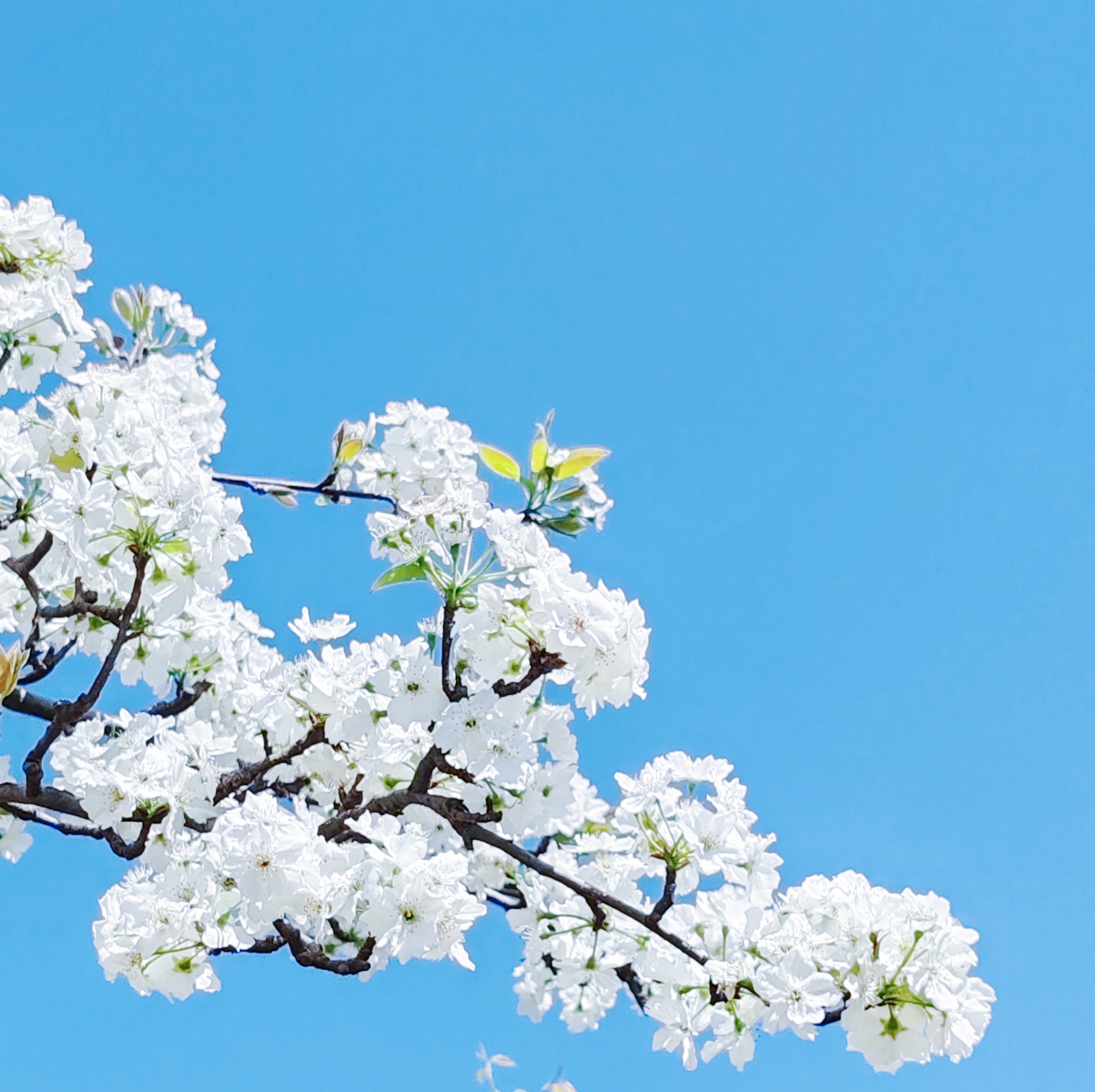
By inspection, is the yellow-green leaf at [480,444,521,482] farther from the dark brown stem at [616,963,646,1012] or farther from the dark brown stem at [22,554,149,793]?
the dark brown stem at [616,963,646,1012]

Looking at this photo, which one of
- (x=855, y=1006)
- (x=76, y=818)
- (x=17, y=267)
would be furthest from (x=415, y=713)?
(x=17, y=267)

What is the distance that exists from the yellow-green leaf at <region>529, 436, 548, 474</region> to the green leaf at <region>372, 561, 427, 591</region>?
21.9 inches

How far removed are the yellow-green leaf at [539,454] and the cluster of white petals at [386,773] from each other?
2cm

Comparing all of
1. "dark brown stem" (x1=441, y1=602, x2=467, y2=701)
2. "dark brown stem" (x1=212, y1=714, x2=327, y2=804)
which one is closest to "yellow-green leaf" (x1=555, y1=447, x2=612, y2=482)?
"dark brown stem" (x1=441, y1=602, x2=467, y2=701)

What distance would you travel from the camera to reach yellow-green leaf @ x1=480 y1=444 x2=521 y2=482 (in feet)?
9.00

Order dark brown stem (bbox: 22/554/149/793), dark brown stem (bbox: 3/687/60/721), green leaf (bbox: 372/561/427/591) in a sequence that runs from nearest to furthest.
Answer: green leaf (bbox: 372/561/427/591), dark brown stem (bbox: 22/554/149/793), dark brown stem (bbox: 3/687/60/721)

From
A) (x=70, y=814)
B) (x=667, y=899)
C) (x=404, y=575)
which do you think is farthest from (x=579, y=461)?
(x=70, y=814)

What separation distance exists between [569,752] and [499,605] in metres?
0.50

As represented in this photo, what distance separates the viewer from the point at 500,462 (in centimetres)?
276

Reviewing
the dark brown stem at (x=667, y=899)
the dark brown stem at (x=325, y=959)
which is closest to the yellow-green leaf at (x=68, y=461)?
the dark brown stem at (x=325, y=959)

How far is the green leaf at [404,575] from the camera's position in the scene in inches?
90.4

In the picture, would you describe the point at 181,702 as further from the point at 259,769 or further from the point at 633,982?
the point at 633,982

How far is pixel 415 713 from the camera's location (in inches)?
99.0

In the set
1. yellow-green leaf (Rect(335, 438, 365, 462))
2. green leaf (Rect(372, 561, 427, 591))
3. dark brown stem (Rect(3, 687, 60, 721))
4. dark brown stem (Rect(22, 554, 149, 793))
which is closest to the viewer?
green leaf (Rect(372, 561, 427, 591))
